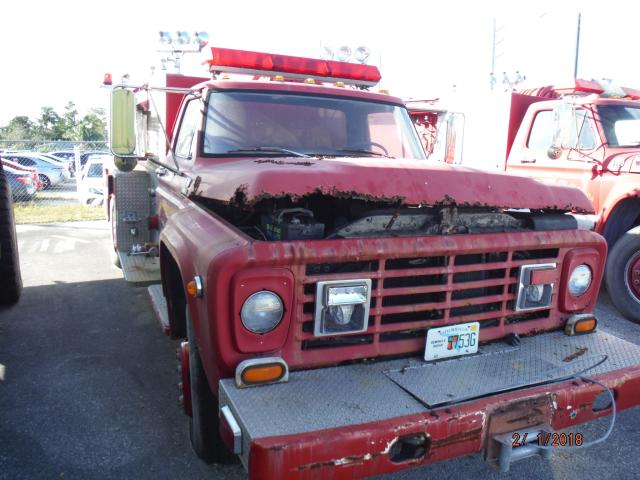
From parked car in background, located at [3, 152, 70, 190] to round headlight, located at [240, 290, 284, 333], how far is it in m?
19.9

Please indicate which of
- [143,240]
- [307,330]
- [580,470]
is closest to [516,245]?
[307,330]

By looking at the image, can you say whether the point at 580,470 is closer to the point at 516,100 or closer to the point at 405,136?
the point at 405,136

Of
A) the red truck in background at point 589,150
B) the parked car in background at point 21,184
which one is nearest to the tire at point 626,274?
the red truck in background at point 589,150

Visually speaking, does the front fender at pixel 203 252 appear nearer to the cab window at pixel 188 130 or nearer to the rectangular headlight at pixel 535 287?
the cab window at pixel 188 130

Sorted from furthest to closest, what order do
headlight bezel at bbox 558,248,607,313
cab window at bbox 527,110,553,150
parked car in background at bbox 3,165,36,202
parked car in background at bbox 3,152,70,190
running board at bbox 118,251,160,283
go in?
parked car in background at bbox 3,152,70,190 < parked car in background at bbox 3,165,36,202 < cab window at bbox 527,110,553,150 < running board at bbox 118,251,160,283 < headlight bezel at bbox 558,248,607,313

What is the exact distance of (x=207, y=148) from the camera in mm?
3287

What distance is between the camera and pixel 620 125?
19.7ft

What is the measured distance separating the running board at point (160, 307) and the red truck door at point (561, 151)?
3890 mm

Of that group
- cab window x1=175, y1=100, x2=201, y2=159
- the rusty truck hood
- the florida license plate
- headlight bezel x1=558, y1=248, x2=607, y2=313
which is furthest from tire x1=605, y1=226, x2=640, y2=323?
cab window x1=175, y1=100, x2=201, y2=159

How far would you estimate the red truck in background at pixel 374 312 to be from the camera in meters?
2.02

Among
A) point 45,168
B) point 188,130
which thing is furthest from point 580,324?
point 45,168

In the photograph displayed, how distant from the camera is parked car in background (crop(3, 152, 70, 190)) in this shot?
64.1 ft

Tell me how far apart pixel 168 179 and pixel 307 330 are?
7.00 feet
